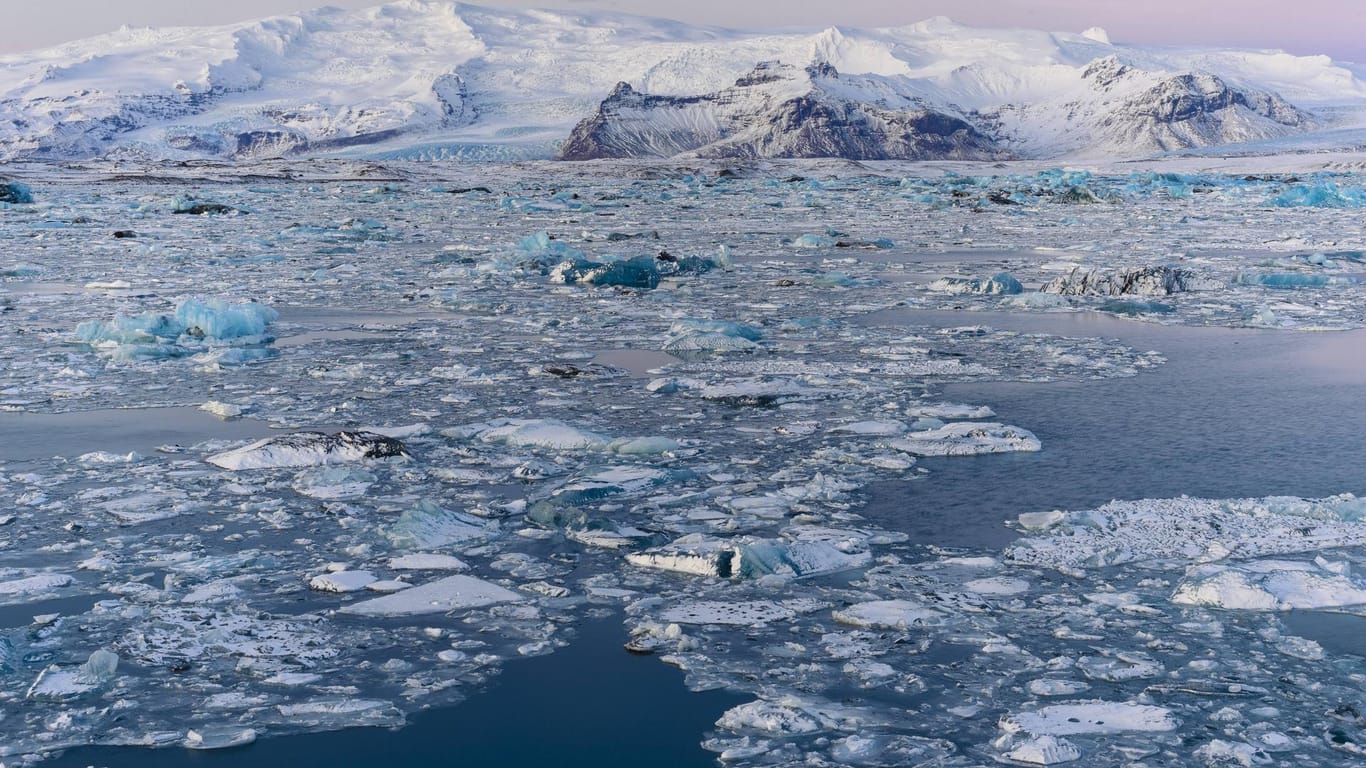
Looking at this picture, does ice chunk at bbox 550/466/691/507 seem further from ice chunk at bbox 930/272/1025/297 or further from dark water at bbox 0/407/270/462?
ice chunk at bbox 930/272/1025/297

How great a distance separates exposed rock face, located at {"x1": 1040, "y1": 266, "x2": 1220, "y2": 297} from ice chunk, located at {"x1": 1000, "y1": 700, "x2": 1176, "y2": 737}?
26.4 feet

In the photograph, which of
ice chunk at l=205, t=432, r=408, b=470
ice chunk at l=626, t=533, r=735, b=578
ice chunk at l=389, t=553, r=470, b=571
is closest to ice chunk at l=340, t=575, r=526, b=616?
ice chunk at l=389, t=553, r=470, b=571

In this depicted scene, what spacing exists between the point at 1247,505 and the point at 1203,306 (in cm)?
602

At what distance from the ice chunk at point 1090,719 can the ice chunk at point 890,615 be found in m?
0.55

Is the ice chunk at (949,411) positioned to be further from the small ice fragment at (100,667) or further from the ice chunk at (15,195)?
the ice chunk at (15,195)

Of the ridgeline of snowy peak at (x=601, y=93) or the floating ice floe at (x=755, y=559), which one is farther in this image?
the ridgeline of snowy peak at (x=601, y=93)

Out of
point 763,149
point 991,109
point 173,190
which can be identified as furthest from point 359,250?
point 991,109

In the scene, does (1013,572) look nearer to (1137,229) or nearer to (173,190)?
(1137,229)

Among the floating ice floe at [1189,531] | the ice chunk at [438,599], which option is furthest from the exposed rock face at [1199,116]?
the ice chunk at [438,599]

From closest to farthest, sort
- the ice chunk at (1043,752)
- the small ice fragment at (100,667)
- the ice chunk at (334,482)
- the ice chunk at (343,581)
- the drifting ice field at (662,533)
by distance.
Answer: the ice chunk at (1043,752)
the drifting ice field at (662,533)
the small ice fragment at (100,667)
the ice chunk at (343,581)
the ice chunk at (334,482)

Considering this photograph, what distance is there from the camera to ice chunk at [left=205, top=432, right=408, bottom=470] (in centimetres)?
482

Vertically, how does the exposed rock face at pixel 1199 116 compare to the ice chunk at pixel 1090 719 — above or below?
above

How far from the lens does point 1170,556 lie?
371 cm

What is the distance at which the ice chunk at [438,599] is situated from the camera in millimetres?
3328
